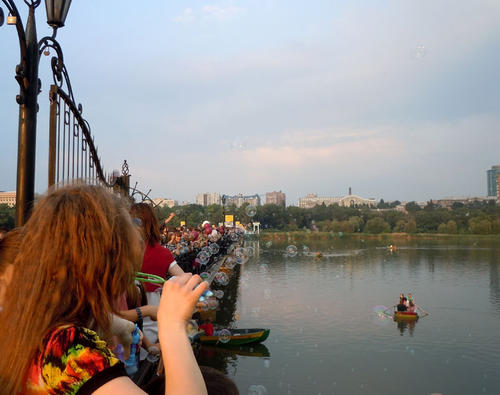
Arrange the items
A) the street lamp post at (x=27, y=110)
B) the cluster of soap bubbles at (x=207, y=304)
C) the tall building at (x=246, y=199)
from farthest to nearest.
Result: the tall building at (x=246, y=199)
the street lamp post at (x=27, y=110)
the cluster of soap bubbles at (x=207, y=304)

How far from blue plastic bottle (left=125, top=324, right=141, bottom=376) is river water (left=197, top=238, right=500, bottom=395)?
23.1 feet

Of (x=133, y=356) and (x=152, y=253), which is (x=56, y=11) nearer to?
(x=152, y=253)

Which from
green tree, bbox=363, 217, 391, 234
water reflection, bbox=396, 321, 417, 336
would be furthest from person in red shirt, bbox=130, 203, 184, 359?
green tree, bbox=363, 217, 391, 234

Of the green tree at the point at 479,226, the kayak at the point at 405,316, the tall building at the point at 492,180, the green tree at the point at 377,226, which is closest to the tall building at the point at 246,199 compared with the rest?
the kayak at the point at 405,316

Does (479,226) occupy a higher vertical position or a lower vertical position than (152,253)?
lower

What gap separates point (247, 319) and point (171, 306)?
21.8 metres

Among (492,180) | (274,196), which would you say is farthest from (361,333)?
(492,180)

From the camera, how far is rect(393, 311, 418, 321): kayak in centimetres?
2175

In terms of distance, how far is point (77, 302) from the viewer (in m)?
1.04

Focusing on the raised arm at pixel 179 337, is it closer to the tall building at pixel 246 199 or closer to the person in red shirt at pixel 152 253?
the person in red shirt at pixel 152 253

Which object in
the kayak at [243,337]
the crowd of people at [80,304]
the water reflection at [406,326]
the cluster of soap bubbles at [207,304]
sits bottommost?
the water reflection at [406,326]

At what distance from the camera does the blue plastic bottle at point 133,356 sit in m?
2.00

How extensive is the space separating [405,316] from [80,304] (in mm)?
22828

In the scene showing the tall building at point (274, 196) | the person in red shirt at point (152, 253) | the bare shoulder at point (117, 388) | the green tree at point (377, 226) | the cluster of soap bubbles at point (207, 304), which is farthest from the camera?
the tall building at point (274, 196)
